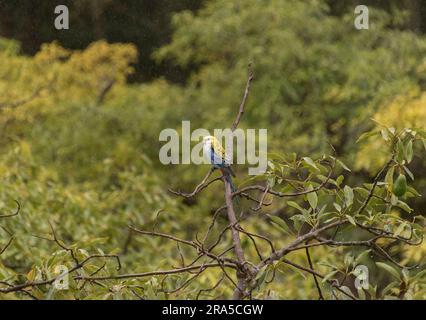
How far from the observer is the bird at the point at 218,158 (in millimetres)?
2309

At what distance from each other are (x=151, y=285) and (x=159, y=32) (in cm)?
912

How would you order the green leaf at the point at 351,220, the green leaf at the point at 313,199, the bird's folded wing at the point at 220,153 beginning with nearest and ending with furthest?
the green leaf at the point at 351,220
the green leaf at the point at 313,199
the bird's folded wing at the point at 220,153

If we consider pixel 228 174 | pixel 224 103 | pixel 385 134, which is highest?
pixel 224 103


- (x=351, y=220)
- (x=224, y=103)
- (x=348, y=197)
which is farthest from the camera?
(x=224, y=103)

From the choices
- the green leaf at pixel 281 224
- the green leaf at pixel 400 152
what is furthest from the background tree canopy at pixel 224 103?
the green leaf at pixel 400 152

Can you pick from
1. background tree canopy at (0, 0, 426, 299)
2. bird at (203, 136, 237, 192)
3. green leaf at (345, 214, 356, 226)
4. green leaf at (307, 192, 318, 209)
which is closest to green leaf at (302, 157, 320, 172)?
green leaf at (307, 192, 318, 209)

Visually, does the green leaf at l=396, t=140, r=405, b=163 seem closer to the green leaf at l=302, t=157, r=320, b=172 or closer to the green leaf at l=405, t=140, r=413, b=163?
the green leaf at l=405, t=140, r=413, b=163

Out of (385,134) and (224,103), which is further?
(224,103)

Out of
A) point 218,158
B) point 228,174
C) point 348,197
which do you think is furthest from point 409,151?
point 218,158

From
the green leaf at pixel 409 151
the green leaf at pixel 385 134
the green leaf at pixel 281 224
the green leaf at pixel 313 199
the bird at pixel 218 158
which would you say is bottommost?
the green leaf at pixel 281 224

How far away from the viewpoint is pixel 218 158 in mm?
2432

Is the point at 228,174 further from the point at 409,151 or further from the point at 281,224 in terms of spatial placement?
the point at 409,151

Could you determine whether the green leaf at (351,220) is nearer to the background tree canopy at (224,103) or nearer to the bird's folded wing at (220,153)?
the bird's folded wing at (220,153)
